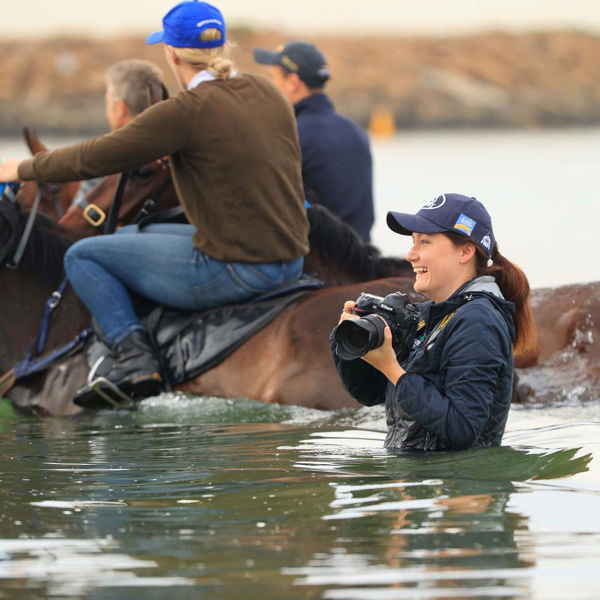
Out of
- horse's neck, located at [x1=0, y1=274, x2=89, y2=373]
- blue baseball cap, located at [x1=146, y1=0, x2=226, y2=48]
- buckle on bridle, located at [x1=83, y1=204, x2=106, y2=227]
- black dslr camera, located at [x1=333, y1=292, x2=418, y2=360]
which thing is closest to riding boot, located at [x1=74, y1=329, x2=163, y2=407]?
horse's neck, located at [x1=0, y1=274, x2=89, y2=373]

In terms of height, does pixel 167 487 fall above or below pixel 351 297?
below

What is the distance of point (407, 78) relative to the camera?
4744 centimetres

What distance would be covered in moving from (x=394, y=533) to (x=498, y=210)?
17540 mm

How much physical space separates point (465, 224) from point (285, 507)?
3.48ft

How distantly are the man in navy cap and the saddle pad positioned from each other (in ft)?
4.86

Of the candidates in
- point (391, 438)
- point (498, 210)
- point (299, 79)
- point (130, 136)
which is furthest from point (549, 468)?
point (498, 210)

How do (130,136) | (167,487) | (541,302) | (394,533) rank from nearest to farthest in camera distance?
(394,533) < (167,487) < (130,136) < (541,302)

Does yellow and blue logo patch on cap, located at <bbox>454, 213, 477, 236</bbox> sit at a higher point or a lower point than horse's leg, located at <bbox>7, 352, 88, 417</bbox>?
higher

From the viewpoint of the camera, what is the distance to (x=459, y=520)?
390cm

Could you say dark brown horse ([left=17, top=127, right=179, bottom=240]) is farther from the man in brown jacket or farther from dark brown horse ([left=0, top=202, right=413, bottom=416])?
the man in brown jacket

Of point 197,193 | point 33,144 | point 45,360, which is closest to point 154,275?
point 197,193

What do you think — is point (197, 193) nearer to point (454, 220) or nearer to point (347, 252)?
point (347, 252)

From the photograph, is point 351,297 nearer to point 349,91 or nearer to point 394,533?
point 394,533

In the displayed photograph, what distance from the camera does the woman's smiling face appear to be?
14.0 feet
